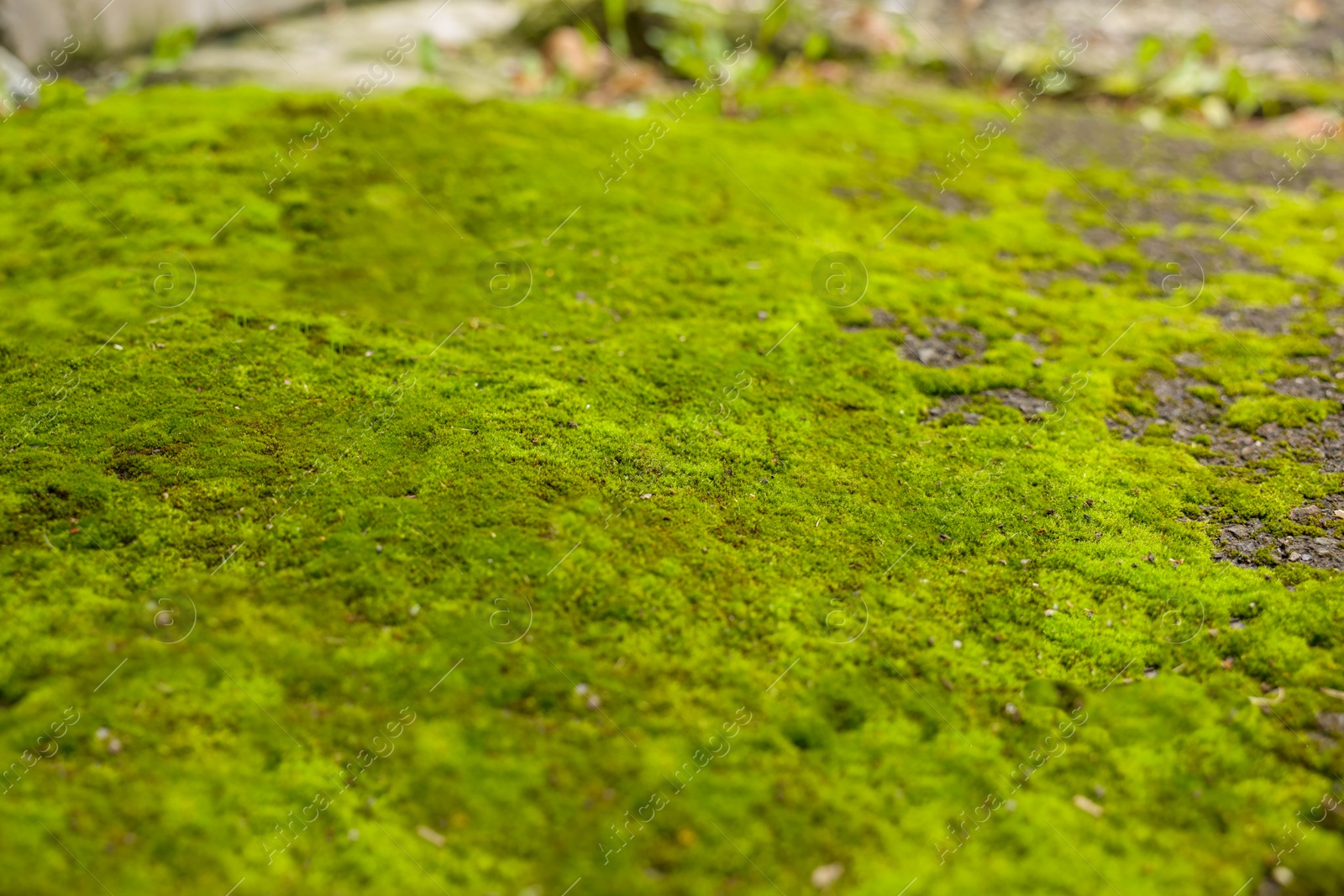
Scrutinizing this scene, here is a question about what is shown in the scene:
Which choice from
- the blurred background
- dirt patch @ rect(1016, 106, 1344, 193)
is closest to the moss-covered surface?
dirt patch @ rect(1016, 106, 1344, 193)

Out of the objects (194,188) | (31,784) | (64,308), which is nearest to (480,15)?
(194,188)

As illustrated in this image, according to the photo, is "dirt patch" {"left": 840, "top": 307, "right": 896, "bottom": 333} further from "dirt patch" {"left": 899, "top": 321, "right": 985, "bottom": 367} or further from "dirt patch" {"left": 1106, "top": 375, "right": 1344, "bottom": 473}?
"dirt patch" {"left": 1106, "top": 375, "right": 1344, "bottom": 473}

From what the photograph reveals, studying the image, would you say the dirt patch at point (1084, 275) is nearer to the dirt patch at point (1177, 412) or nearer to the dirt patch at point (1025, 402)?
the dirt patch at point (1177, 412)

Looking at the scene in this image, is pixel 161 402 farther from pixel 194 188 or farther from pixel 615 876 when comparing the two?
pixel 615 876

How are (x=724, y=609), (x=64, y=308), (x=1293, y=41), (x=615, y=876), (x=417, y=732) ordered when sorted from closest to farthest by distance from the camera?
(x=615, y=876) < (x=417, y=732) < (x=724, y=609) < (x=64, y=308) < (x=1293, y=41)

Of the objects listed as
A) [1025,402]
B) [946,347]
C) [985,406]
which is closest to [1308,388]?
[1025,402]
